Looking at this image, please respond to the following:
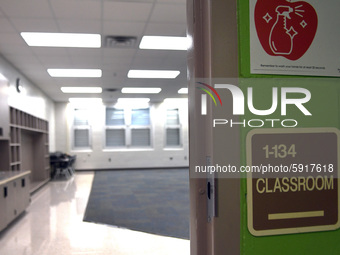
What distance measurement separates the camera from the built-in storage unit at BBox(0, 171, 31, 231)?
4.20m

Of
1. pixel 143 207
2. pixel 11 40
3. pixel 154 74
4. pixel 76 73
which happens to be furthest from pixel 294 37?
pixel 76 73

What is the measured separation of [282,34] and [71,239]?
3654 mm

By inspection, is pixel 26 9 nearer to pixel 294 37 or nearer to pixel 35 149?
pixel 294 37

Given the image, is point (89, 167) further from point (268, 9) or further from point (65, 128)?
point (268, 9)

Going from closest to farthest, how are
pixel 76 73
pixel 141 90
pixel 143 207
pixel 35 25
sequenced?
pixel 35 25 < pixel 143 207 < pixel 76 73 < pixel 141 90

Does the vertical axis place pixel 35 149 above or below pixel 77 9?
below

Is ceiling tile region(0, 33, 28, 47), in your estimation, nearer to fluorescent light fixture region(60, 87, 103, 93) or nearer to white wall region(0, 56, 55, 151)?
white wall region(0, 56, 55, 151)

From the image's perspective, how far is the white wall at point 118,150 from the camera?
12.6m

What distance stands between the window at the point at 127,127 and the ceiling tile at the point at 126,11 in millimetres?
9073

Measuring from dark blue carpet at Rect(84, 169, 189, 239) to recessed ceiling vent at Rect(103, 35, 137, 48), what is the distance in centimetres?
294

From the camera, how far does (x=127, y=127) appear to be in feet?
43.6

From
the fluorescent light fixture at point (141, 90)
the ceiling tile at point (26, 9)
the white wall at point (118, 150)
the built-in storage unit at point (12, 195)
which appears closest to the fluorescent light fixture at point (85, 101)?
the white wall at point (118, 150)

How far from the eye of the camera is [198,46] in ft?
3.81

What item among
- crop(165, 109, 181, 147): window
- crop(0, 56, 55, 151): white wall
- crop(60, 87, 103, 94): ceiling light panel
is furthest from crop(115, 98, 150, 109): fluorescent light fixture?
crop(0, 56, 55, 151): white wall
